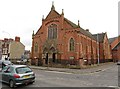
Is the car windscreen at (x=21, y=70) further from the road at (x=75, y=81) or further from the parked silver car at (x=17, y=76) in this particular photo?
the road at (x=75, y=81)

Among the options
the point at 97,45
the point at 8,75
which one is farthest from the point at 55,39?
the point at 8,75

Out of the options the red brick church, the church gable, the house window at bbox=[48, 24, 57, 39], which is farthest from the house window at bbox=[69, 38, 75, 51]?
the church gable

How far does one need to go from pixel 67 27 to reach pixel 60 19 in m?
3.06

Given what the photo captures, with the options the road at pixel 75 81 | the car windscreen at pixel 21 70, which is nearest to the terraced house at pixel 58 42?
the road at pixel 75 81

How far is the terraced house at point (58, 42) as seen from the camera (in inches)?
1452

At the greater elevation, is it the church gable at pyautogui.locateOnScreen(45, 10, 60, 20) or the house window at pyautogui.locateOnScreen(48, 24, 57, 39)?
the church gable at pyautogui.locateOnScreen(45, 10, 60, 20)

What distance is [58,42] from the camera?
39500 millimetres

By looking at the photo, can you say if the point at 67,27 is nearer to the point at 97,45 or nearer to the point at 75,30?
the point at 75,30

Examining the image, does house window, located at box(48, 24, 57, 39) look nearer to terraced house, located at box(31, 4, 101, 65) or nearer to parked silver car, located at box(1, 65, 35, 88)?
terraced house, located at box(31, 4, 101, 65)

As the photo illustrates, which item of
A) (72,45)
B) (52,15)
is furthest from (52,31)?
(72,45)

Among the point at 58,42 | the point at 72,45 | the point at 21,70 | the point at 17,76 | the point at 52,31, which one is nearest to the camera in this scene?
the point at 17,76

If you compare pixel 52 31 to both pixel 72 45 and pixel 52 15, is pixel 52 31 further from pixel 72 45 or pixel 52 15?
pixel 72 45

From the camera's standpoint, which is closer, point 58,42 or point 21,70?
point 21,70

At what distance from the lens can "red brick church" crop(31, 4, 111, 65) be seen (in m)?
36.9
